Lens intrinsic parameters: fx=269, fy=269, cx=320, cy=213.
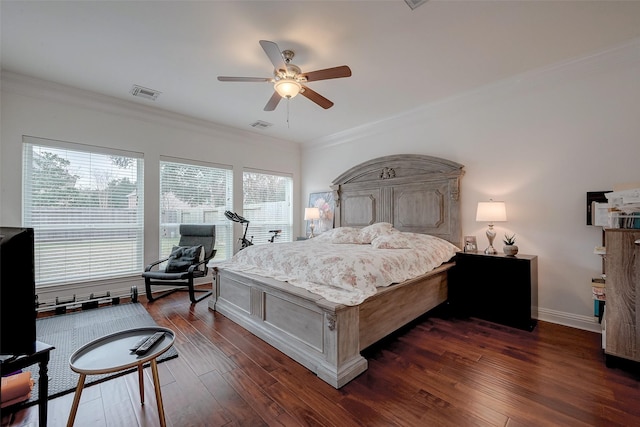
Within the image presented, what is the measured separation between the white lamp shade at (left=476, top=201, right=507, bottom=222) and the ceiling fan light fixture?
250 centimetres

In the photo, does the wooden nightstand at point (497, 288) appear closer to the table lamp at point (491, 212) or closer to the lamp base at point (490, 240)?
the lamp base at point (490, 240)

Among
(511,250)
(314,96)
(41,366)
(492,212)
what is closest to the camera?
(41,366)

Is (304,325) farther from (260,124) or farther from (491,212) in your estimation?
(260,124)

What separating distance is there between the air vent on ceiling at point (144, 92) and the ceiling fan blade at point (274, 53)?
220cm

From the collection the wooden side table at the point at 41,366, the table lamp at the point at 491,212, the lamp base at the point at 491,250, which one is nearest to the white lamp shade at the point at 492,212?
the table lamp at the point at 491,212

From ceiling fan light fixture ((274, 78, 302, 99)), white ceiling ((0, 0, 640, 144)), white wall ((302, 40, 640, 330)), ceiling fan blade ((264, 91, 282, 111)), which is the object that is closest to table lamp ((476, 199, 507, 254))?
white wall ((302, 40, 640, 330))

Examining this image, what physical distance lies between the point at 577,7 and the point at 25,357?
420 centimetres

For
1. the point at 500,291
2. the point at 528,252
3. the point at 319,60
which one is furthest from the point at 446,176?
the point at 319,60

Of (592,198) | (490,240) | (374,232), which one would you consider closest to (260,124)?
(374,232)

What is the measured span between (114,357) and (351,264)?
5.45 feet

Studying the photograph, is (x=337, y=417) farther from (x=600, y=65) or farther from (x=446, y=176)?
(x=600, y=65)

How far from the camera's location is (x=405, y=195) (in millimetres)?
4230

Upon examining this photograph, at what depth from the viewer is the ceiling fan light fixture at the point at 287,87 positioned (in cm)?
262

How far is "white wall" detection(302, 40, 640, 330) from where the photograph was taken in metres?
2.67
